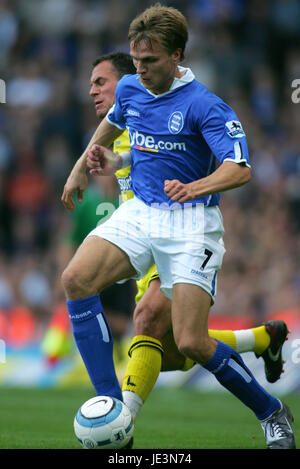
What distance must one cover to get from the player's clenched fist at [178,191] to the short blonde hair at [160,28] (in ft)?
2.90

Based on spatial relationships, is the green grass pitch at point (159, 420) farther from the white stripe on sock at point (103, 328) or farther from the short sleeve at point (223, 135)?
the short sleeve at point (223, 135)

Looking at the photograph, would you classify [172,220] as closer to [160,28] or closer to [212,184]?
[212,184]

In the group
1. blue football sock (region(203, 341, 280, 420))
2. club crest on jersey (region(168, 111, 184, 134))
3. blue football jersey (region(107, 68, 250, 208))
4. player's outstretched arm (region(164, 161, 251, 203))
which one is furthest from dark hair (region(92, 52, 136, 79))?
blue football sock (region(203, 341, 280, 420))

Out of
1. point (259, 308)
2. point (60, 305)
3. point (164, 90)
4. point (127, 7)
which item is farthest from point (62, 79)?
point (164, 90)

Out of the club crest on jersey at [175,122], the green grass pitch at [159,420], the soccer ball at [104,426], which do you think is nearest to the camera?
the soccer ball at [104,426]

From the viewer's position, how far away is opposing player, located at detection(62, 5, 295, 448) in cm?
496

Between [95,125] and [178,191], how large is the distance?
30.6ft

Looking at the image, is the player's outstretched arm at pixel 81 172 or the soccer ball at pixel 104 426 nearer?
the soccer ball at pixel 104 426

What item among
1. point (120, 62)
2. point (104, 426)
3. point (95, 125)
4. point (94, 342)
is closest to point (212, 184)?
point (94, 342)

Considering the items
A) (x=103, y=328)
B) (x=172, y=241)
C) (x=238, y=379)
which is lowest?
(x=238, y=379)

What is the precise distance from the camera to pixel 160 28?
5.08 meters

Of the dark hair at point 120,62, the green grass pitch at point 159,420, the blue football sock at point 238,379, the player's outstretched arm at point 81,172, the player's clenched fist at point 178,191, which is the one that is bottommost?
the green grass pitch at point 159,420

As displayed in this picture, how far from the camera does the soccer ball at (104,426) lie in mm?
4789

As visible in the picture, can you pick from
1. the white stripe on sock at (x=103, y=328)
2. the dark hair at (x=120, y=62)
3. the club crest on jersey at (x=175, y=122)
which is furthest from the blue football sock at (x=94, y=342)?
the dark hair at (x=120, y=62)
